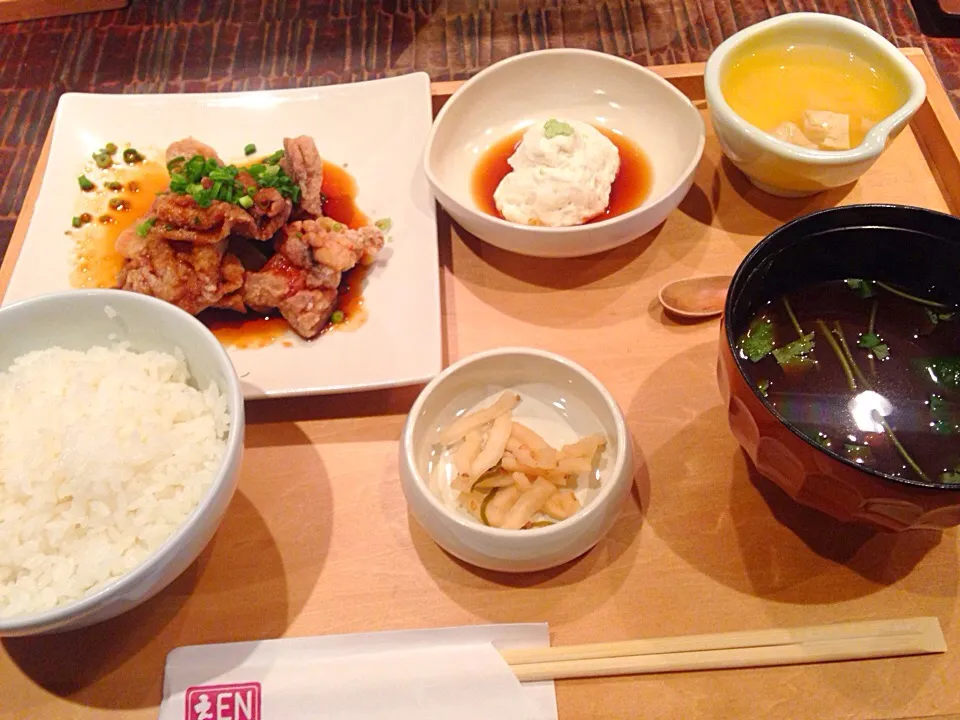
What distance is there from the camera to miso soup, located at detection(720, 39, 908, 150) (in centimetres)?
181

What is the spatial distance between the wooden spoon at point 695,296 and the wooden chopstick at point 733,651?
28.5 inches

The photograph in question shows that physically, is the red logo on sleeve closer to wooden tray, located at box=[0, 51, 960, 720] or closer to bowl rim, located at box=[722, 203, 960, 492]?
wooden tray, located at box=[0, 51, 960, 720]

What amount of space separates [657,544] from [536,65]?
1430mm

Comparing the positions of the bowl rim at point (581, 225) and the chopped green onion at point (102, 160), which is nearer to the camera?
the bowl rim at point (581, 225)

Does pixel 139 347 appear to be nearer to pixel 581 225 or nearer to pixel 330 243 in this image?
pixel 330 243

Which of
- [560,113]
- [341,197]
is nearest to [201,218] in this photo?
[341,197]

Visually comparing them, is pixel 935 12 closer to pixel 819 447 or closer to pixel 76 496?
pixel 819 447

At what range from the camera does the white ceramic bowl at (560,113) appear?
6.23ft

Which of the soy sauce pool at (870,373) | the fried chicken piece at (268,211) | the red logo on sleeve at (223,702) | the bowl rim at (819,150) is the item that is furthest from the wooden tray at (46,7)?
the soy sauce pool at (870,373)

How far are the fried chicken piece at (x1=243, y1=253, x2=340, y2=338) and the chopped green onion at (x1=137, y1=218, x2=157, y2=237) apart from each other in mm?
278

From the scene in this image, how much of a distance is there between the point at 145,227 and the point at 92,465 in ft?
2.76

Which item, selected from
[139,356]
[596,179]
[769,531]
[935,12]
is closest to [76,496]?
[139,356]

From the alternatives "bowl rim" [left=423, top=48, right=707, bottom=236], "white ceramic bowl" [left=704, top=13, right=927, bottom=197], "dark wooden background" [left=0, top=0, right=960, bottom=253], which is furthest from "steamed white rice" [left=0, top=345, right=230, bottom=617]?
"dark wooden background" [left=0, top=0, right=960, bottom=253]

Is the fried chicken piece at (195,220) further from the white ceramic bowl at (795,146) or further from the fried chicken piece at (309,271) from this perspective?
the white ceramic bowl at (795,146)
